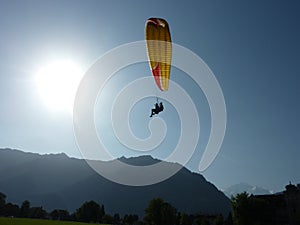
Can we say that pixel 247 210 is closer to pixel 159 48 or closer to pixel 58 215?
pixel 159 48

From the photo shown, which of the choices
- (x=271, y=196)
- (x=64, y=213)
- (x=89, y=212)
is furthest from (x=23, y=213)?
(x=271, y=196)

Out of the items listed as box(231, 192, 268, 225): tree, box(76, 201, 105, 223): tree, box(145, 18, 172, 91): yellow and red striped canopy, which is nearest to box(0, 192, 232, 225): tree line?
box(76, 201, 105, 223): tree

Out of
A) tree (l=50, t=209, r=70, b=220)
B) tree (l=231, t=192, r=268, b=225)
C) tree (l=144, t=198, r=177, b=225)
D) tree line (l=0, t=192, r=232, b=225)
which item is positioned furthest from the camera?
tree (l=50, t=209, r=70, b=220)

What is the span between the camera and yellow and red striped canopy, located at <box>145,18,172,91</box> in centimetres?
2466

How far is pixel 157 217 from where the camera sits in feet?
262

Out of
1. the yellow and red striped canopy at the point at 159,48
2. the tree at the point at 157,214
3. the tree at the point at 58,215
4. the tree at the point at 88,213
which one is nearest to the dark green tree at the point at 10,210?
the tree at the point at 58,215

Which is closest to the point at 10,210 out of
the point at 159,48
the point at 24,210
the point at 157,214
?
the point at 24,210

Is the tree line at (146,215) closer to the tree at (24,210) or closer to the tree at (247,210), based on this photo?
the tree at (24,210)

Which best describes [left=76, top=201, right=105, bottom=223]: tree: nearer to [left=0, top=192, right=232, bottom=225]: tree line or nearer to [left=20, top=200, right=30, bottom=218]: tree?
[left=0, top=192, right=232, bottom=225]: tree line

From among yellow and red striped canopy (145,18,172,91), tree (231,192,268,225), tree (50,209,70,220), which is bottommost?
tree (231,192,268,225)

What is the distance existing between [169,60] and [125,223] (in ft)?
436

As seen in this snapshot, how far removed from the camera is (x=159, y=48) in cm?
2566

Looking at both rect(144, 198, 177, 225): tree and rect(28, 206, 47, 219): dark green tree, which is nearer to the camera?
rect(144, 198, 177, 225): tree

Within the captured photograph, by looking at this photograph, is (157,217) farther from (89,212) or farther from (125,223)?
(125,223)
